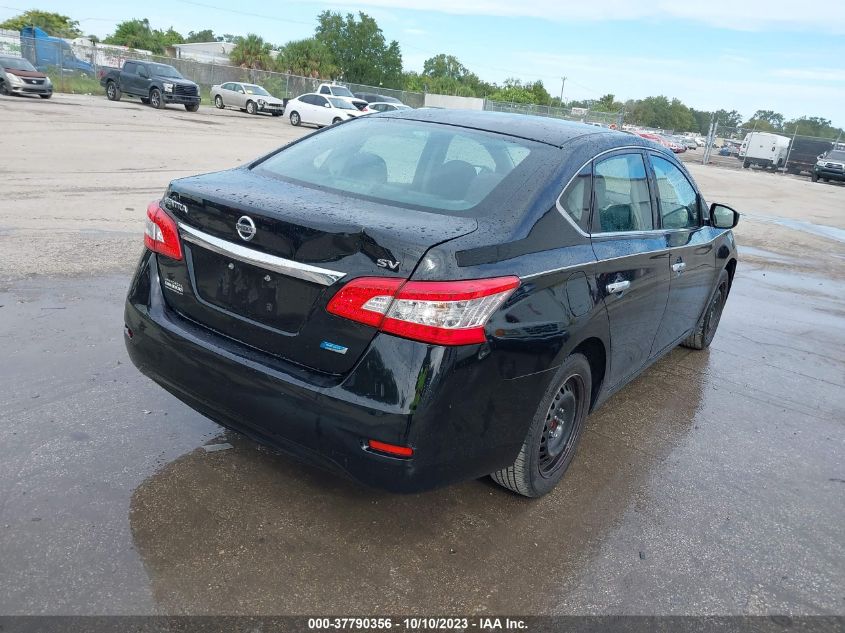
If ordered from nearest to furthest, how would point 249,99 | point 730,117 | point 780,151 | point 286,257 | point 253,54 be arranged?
1. point 286,257
2. point 249,99
3. point 780,151
4. point 253,54
5. point 730,117

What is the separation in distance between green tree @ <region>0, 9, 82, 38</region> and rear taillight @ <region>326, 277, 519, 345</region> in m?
97.2

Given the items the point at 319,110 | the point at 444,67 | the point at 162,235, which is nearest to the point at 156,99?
the point at 319,110

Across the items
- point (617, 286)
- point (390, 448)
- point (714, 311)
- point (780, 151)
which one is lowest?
point (714, 311)

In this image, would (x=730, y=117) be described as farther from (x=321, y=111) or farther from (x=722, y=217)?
(x=722, y=217)

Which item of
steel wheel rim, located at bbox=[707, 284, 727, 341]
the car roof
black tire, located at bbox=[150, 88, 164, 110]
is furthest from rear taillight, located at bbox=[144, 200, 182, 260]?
black tire, located at bbox=[150, 88, 164, 110]

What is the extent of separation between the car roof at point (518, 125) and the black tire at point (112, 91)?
3360 cm

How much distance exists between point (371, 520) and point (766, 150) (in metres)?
47.5

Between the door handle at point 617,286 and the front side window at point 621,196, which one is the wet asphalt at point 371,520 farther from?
the front side window at point 621,196

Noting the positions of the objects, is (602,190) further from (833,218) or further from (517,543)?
(833,218)

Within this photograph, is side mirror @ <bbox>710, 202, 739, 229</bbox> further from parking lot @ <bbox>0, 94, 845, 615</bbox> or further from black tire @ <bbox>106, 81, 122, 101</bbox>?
black tire @ <bbox>106, 81, 122, 101</bbox>

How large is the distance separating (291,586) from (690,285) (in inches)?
127

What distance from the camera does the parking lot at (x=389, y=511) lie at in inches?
103

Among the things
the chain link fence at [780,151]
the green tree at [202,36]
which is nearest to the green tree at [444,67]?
the green tree at [202,36]

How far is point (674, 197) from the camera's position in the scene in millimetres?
4461
